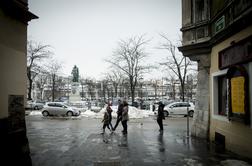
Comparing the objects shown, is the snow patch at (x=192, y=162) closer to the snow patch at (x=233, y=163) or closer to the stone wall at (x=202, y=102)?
the snow patch at (x=233, y=163)

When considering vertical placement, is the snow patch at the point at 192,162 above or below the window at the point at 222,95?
below

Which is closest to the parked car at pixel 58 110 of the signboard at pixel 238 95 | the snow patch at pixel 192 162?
the signboard at pixel 238 95

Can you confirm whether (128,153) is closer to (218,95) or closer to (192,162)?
(192,162)

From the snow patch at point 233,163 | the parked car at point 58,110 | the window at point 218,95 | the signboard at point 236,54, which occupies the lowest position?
the snow patch at point 233,163

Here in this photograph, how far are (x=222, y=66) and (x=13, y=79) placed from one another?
26.3 ft

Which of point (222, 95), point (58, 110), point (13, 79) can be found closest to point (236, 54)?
point (222, 95)

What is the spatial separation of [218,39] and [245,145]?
4.61m

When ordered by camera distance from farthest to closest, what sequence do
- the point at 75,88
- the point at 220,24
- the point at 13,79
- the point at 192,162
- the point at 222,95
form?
the point at 75,88 → the point at 222,95 → the point at 220,24 → the point at 13,79 → the point at 192,162

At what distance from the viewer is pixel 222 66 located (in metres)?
11.6

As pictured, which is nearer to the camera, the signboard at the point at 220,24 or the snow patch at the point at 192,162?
the snow patch at the point at 192,162

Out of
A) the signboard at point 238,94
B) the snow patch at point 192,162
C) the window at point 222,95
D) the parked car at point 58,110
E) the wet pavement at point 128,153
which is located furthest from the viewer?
the parked car at point 58,110

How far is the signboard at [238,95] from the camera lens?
953cm

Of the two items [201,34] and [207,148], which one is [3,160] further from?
[201,34]

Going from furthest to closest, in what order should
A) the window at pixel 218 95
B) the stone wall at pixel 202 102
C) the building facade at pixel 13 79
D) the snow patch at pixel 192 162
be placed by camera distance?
1. the stone wall at pixel 202 102
2. the window at pixel 218 95
3. the building facade at pixel 13 79
4. the snow patch at pixel 192 162
